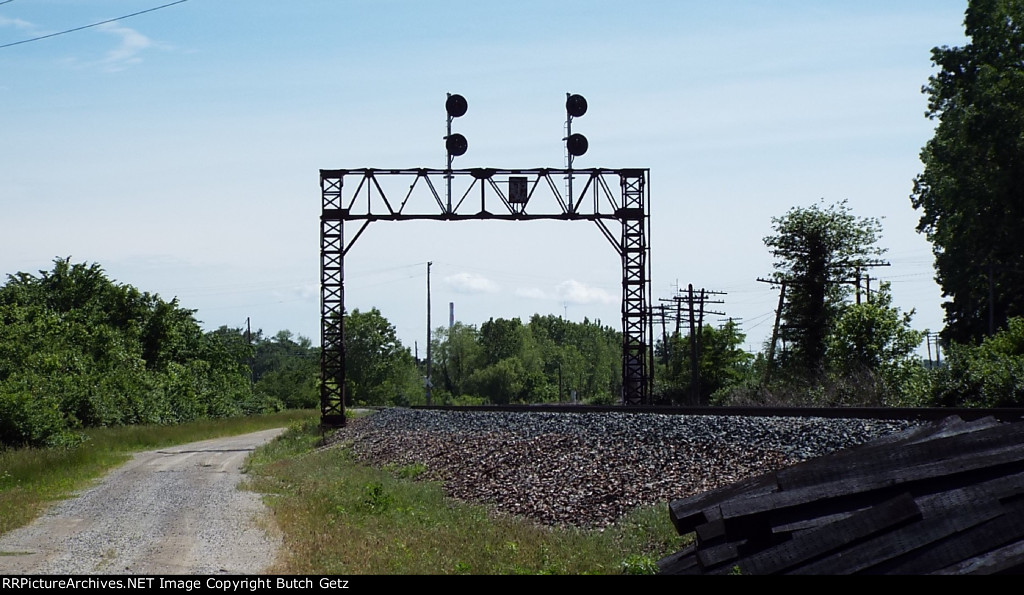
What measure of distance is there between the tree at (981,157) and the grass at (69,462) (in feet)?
96.2

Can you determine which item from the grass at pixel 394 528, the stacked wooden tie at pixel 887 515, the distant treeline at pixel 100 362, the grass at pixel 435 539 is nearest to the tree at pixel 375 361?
the distant treeline at pixel 100 362

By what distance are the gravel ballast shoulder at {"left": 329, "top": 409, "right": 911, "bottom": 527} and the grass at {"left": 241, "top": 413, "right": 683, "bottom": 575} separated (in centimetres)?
63

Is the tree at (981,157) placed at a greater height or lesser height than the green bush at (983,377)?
greater

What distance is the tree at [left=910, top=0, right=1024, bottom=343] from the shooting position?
126ft

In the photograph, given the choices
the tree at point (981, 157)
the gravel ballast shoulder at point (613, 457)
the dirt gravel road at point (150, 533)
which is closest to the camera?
the dirt gravel road at point (150, 533)

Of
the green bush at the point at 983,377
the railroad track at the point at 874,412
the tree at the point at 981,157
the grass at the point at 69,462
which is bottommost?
the grass at the point at 69,462

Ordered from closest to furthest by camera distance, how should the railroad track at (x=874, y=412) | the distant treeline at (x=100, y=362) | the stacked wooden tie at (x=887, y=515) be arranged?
the stacked wooden tie at (x=887, y=515) → the railroad track at (x=874, y=412) → the distant treeline at (x=100, y=362)

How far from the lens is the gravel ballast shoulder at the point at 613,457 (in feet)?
44.2

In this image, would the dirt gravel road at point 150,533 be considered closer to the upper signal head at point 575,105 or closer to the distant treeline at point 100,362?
the distant treeline at point 100,362

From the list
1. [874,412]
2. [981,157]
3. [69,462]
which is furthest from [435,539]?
[981,157]

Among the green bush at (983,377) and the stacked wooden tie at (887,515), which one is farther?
the green bush at (983,377)

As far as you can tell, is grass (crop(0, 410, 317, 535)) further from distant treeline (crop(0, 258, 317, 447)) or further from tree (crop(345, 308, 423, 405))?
tree (crop(345, 308, 423, 405))

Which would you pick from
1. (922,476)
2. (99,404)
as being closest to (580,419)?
(922,476)

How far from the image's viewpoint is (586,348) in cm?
17025
